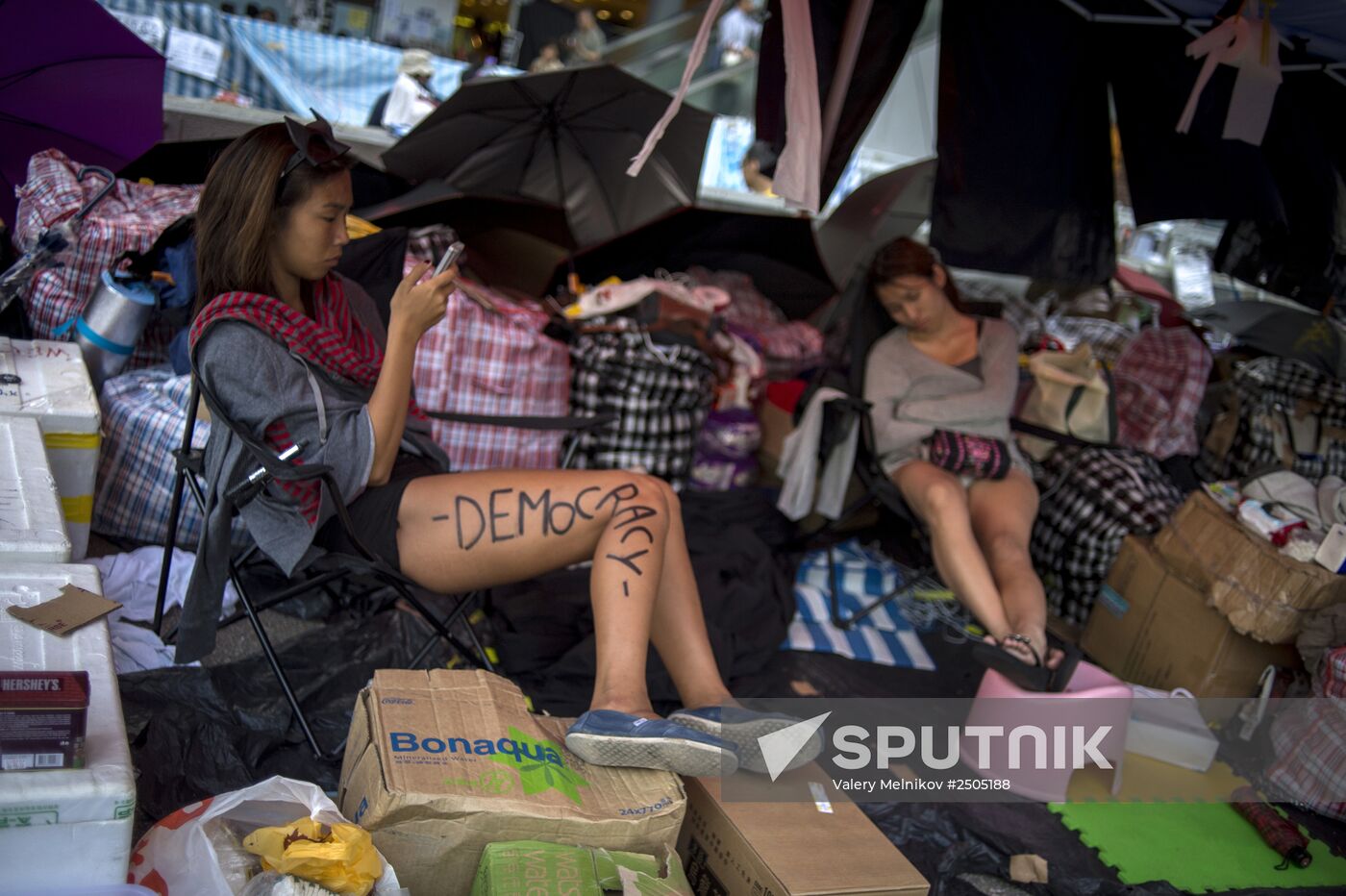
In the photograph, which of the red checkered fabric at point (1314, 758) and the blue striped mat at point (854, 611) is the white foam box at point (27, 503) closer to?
the blue striped mat at point (854, 611)

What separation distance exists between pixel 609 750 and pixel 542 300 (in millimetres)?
2619

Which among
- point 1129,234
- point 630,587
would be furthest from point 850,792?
point 1129,234

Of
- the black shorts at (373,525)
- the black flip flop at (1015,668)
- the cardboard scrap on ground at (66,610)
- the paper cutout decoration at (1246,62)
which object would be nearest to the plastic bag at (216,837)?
the cardboard scrap on ground at (66,610)

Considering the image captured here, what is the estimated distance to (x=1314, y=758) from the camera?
2928mm

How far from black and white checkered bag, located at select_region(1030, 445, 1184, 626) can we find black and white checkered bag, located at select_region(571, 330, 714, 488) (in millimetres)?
1518

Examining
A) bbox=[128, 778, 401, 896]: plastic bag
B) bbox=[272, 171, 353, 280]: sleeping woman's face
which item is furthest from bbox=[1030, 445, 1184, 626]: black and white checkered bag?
bbox=[128, 778, 401, 896]: plastic bag

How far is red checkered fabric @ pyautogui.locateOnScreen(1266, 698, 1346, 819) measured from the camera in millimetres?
2875

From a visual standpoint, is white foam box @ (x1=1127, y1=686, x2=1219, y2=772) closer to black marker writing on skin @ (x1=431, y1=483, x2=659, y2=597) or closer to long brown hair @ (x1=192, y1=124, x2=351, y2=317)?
black marker writing on skin @ (x1=431, y1=483, x2=659, y2=597)

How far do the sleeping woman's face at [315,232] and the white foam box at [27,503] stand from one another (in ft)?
2.17

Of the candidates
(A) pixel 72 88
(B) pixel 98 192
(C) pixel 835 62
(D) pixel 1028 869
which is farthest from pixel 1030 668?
(A) pixel 72 88

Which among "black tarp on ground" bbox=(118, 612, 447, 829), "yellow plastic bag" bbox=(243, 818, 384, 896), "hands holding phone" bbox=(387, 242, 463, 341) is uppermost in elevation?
"hands holding phone" bbox=(387, 242, 463, 341)

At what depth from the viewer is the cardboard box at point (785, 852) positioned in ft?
5.94

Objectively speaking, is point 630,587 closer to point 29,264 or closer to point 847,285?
point 29,264

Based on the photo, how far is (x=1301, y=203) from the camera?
3979mm
